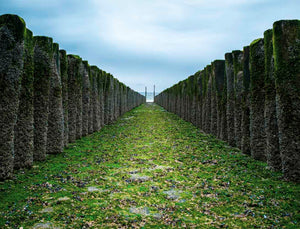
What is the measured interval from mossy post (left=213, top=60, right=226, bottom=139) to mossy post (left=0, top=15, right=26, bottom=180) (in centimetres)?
1101

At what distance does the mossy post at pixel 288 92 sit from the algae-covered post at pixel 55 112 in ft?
29.3

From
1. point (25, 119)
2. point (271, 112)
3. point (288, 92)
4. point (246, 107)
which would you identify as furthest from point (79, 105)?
point (288, 92)

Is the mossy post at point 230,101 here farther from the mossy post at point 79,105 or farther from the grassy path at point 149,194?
the mossy post at point 79,105

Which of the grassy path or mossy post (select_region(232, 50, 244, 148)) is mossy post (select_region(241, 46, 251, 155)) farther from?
the grassy path

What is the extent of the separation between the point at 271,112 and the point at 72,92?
10.3 m

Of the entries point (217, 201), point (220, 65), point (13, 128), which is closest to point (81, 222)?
point (217, 201)

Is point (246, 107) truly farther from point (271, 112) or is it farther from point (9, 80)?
point (9, 80)

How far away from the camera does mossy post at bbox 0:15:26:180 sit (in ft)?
23.4

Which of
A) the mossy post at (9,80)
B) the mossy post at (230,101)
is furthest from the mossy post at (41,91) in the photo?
the mossy post at (230,101)

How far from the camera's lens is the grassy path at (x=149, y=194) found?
16.3 ft

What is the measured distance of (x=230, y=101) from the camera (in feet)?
42.4

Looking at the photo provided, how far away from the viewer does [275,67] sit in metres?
7.58

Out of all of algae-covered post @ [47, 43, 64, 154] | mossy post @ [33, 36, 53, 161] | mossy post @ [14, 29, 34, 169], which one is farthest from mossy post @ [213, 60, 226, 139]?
mossy post @ [14, 29, 34, 169]

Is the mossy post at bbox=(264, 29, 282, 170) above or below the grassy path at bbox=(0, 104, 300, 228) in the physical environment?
above
